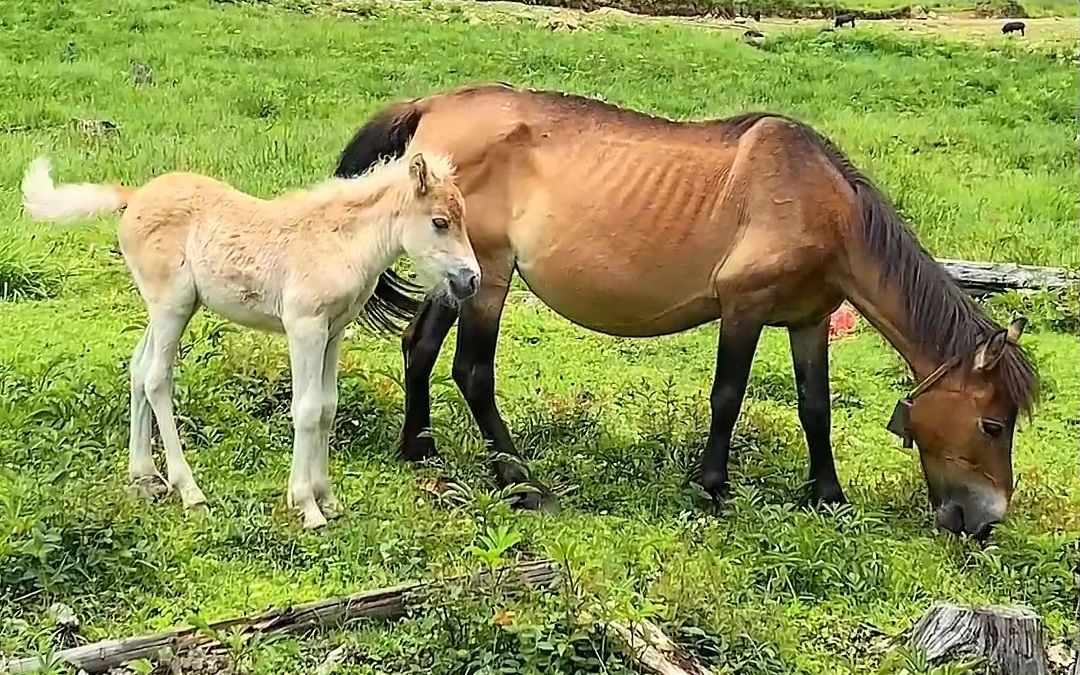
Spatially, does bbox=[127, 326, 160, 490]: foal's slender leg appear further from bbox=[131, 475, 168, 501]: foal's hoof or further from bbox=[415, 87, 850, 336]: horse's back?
bbox=[415, 87, 850, 336]: horse's back

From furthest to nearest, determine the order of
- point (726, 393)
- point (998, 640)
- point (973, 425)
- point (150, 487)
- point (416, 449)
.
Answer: point (416, 449) < point (726, 393) < point (973, 425) < point (150, 487) < point (998, 640)

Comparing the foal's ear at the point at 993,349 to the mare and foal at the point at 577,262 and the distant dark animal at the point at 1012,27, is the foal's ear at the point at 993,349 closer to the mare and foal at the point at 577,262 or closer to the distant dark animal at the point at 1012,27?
the mare and foal at the point at 577,262

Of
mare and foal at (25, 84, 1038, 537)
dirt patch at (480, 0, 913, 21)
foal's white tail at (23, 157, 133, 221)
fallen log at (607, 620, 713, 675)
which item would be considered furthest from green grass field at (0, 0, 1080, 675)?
dirt patch at (480, 0, 913, 21)

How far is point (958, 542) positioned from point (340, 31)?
13.9m

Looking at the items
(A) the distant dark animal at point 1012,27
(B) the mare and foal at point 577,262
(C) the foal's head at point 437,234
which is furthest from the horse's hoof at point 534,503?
(A) the distant dark animal at point 1012,27

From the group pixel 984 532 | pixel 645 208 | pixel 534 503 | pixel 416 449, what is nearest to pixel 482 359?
pixel 416 449

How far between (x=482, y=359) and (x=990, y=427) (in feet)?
7.06

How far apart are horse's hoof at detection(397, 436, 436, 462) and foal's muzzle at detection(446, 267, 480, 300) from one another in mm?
1386

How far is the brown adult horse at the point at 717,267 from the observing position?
18.7 feet

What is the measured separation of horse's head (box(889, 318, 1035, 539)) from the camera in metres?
5.55

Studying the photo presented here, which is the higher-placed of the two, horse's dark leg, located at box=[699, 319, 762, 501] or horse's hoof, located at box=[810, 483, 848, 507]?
horse's dark leg, located at box=[699, 319, 762, 501]

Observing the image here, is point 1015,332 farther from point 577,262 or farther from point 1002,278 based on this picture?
point 1002,278

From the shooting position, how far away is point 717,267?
601cm

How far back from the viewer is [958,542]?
566cm
